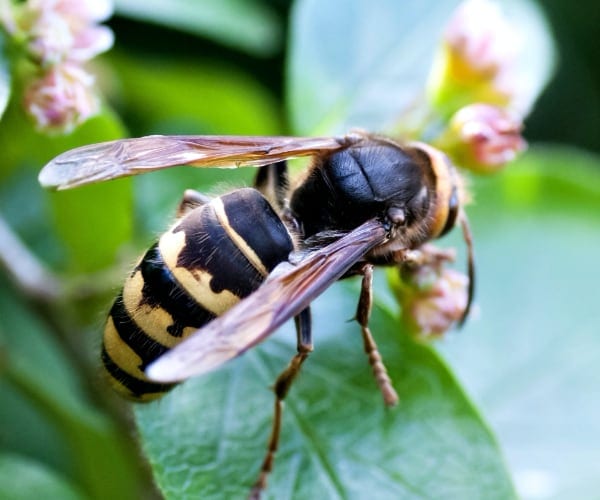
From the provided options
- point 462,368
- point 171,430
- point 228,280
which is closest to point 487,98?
point 462,368

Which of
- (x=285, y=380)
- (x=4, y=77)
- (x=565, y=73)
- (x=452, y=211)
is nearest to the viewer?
(x=4, y=77)

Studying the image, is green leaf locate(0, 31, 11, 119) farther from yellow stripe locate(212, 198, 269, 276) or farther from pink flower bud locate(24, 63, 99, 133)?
yellow stripe locate(212, 198, 269, 276)

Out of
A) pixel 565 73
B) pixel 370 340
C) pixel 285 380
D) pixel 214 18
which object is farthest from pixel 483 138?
pixel 565 73

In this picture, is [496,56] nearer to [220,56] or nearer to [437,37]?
[437,37]

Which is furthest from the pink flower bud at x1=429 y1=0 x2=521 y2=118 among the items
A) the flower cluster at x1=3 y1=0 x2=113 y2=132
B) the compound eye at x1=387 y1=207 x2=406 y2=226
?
the flower cluster at x1=3 y1=0 x2=113 y2=132

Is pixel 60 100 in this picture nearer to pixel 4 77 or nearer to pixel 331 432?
pixel 4 77

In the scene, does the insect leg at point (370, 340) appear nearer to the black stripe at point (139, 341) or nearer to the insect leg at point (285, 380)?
the insect leg at point (285, 380)

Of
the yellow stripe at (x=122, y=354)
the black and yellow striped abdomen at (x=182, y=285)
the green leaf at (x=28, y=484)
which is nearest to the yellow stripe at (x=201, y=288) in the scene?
the black and yellow striped abdomen at (x=182, y=285)
